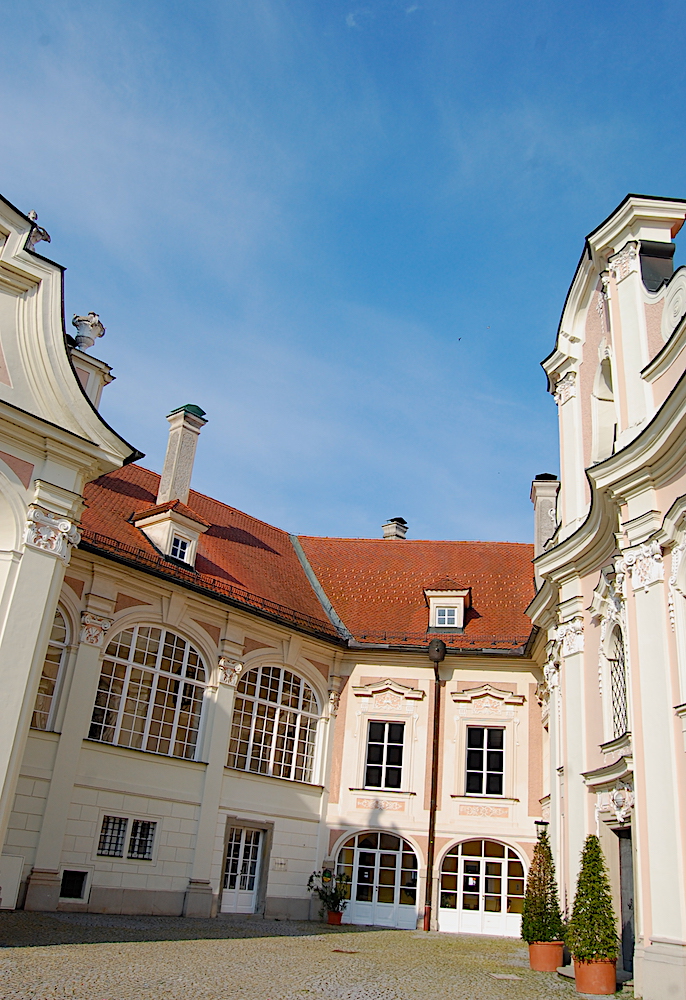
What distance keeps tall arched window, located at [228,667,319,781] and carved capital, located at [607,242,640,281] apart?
36.3 ft

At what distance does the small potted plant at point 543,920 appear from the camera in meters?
13.0

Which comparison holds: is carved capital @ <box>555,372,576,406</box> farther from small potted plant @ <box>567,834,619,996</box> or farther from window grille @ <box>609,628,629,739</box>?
small potted plant @ <box>567,834,619,996</box>

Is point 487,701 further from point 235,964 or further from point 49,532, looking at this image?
point 49,532

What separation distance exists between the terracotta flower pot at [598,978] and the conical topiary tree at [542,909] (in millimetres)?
2479

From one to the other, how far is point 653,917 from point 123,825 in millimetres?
9901

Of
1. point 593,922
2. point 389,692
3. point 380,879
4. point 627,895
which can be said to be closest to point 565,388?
point 389,692

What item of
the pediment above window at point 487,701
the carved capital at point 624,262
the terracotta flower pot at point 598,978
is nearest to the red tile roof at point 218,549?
the pediment above window at point 487,701

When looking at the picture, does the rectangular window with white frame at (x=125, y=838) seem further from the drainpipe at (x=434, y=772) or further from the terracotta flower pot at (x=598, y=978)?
the terracotta flower pot at (x=598, y=978)

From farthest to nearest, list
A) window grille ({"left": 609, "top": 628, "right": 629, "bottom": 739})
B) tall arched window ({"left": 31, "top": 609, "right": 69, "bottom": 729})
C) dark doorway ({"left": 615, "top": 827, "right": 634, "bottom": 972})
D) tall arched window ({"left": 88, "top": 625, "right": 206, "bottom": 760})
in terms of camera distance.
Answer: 1. tall arched window ({"left": 88, "top": 625, "right": 206, "bottom": 760})
2. tall arched window ({"left": 31, "top": 609, "right": 69, "bottom": 729})
3. window grille ({"left": 609, "top": 628, "right": 629, "bottom": 739})
4. dark doorway ({"left": 615, "top": 827, "right": 634, "bottom": 972})

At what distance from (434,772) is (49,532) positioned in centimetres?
1120

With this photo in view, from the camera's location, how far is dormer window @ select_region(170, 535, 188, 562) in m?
19.0

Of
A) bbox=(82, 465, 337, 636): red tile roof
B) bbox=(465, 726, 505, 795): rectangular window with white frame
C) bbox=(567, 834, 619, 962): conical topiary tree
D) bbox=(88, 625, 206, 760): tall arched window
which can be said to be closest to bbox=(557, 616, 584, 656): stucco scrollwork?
bbox=(567, 834, 619, 962): conical topiary tree

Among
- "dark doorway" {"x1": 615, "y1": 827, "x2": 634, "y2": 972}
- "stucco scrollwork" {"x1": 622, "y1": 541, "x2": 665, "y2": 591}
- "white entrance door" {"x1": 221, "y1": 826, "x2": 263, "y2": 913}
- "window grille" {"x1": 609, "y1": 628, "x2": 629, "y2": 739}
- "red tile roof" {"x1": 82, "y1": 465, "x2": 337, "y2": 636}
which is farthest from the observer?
"white entrance door" {"x1": 221, "y1": 826, "x2": 263, "y2": 913}

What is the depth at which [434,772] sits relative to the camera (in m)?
19.7
